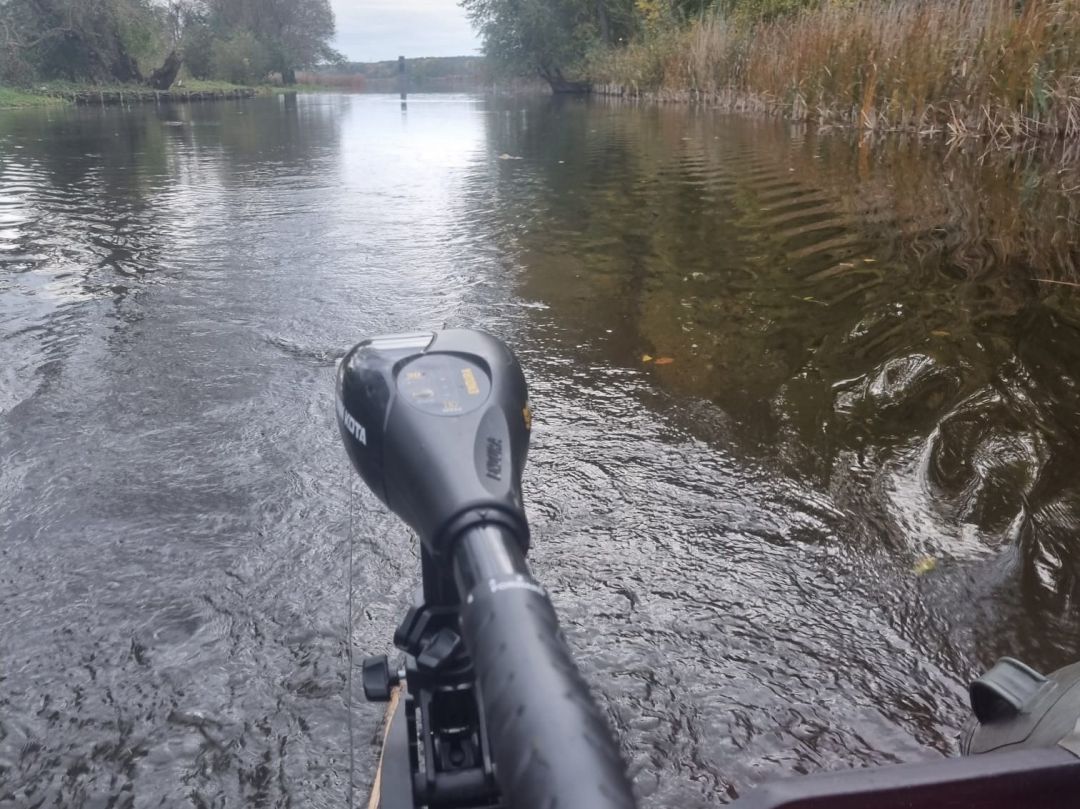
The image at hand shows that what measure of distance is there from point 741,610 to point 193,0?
6412 cm

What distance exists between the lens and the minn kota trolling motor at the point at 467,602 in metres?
0.79

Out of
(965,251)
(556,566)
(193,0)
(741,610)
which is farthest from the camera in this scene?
(193,0)

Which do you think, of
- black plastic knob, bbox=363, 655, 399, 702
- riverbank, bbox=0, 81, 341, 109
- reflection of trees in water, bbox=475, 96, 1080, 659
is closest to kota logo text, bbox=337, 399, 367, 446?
black plastic knob, bbox=363, 655, 399, 702

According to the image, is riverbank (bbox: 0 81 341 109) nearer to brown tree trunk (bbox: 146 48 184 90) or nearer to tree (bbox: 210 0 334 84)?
brown tree trunk (bbox: 146 48 184 90)

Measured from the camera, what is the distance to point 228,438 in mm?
2791

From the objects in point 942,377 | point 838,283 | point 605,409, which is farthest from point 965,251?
point 605,409

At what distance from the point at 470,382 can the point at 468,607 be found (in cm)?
36

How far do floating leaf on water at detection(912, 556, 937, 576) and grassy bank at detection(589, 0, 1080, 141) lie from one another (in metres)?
7.49

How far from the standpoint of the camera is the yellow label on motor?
1.02 meters

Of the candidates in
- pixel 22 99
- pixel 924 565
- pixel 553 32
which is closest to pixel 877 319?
pixel 924 565

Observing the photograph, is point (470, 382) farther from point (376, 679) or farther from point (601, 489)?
point (601, 489)

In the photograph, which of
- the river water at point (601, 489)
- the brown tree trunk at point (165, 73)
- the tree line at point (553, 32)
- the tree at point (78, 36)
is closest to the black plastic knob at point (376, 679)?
the river water at point (601, 489)

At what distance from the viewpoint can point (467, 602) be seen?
0.74 meters

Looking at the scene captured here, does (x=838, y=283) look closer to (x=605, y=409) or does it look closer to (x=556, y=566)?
(x=605, y=409)
